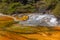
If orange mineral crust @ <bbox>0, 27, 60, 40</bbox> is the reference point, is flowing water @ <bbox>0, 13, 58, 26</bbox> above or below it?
above

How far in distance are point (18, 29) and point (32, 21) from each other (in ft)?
9.27

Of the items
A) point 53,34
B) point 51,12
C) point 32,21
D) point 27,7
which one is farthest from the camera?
point 27,7

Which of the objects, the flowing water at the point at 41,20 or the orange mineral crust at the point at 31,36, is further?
the flowing water at the point at 41,20

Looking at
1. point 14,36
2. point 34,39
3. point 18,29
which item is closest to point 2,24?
point 18,29

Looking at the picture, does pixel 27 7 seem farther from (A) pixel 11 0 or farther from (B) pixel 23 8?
(A) pixel 11 0

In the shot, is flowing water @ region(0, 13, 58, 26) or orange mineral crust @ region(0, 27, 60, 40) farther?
flowing water @ region(0, 13, 58, 26)

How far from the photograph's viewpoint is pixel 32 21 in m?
13.0

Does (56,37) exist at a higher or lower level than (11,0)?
lower

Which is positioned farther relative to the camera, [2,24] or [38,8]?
[38,8]

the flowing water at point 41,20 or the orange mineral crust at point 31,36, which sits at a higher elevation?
the flowing water at point 41,20

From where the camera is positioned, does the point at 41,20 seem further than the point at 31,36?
Yes

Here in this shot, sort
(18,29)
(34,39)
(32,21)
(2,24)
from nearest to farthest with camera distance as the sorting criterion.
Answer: (34,39) → (18,29) → (2,24) → (32,21)

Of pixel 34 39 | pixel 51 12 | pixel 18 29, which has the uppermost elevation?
pixel 51 12

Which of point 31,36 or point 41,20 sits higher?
point 41,20
